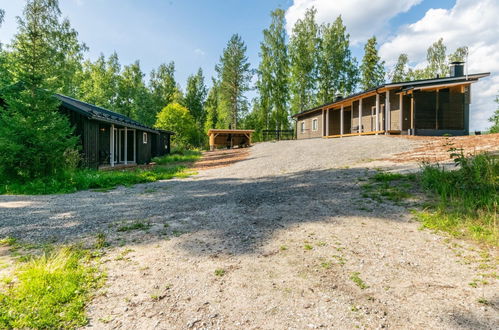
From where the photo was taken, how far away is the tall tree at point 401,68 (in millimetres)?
37469

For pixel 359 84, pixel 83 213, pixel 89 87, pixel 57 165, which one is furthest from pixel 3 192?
pixel 359 84

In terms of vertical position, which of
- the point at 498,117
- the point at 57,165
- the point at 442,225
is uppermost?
the point at 498,117

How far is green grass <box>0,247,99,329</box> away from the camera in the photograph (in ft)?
5.99

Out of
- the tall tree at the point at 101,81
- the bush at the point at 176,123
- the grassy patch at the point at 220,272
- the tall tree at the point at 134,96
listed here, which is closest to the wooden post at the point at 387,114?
the grassy patch at the point at 220,272

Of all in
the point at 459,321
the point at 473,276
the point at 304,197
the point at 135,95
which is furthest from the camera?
the point at 135,95

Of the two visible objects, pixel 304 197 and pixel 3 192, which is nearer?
pixel 304 197

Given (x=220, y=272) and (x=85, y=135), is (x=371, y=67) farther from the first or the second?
(x=220, y=272)

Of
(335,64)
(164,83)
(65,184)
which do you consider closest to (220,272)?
(65,184)

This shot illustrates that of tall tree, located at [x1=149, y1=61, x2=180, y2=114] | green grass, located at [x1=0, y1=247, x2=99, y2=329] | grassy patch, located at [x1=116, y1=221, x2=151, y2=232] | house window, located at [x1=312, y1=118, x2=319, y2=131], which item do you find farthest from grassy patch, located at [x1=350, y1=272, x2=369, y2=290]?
tall tree, located at [x1=149, y1=61, x2=180, y2=114]

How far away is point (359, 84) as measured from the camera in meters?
35.3

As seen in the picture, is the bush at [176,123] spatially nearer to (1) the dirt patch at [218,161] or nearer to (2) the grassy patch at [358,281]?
(1) the dirt patch at [218,161]

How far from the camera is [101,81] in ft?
119

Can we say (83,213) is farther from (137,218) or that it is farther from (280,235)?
(280,235)

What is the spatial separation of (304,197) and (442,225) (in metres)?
2.22
